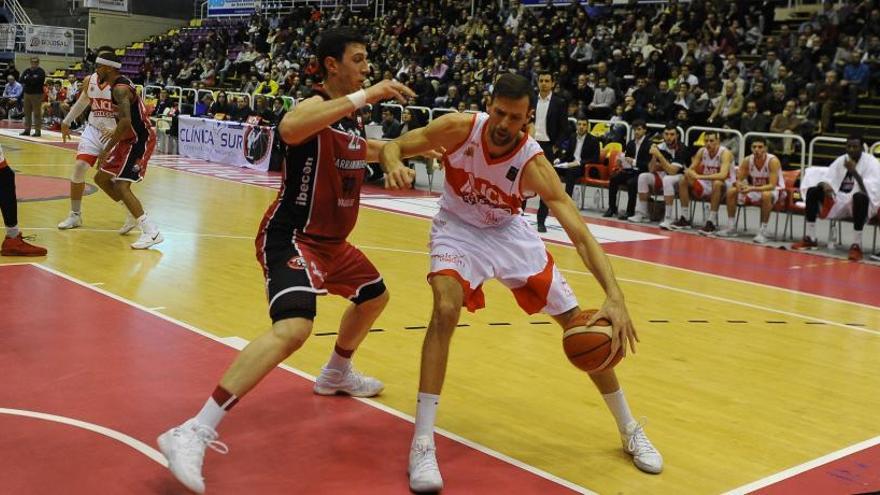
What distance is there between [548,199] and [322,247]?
1.02 m

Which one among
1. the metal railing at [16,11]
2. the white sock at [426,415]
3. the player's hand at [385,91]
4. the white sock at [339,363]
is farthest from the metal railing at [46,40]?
the white sock at [426,415]

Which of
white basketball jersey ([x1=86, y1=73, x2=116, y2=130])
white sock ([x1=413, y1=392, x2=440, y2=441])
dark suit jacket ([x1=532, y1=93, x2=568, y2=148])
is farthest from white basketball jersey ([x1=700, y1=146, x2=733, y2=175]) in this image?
white sock ([x1=413, y1=392, x2=440, y2=441])

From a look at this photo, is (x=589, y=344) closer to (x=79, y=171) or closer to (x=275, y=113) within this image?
(x=79, y=171)

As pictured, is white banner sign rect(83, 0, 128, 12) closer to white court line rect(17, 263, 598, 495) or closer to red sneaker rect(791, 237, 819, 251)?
red sneaker rect(791, 237, 819, 251)

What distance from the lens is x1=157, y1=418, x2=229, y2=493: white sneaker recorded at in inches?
129

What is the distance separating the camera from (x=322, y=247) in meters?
4.08

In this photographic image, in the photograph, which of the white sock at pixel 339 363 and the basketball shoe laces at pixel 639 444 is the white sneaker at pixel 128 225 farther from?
the basketball shoe laces at pixel 639 444

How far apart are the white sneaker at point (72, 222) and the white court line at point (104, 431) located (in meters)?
5.75

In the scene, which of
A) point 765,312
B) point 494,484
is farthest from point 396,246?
point 494,484

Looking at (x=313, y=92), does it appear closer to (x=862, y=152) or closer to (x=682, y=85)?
(x=862, y=152)

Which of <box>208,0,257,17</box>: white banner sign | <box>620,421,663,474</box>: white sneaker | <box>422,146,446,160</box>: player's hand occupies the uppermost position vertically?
<box>208,0,257,17</box>: white banner sign

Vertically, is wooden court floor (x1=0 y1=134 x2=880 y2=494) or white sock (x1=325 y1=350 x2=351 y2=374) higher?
white sock (x1=325 y1=350 x2=351 y2=374)

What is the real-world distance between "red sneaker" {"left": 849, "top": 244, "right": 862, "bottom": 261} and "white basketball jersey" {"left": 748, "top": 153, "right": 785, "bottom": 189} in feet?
4.53

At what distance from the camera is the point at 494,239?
4156 millimetres
